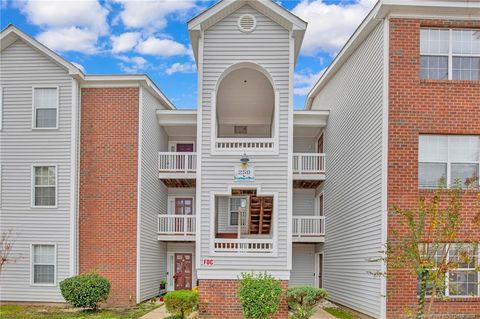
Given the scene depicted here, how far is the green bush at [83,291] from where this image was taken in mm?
16438

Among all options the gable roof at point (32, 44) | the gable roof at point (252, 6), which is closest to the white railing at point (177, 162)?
the gable roof at point (32, 44)

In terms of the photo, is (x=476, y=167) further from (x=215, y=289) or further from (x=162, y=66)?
(x=162, y=66)

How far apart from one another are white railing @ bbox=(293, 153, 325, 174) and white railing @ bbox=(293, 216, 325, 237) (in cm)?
199

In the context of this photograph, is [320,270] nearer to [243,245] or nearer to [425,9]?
[243,245]

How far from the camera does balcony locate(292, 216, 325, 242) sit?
20.6 m

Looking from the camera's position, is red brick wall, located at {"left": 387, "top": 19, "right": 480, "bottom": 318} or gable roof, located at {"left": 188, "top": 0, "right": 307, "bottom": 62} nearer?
red brick wall, located at {"left": 387, "top": 19, "right": 480, "bottom": 318}

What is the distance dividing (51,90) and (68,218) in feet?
16.8

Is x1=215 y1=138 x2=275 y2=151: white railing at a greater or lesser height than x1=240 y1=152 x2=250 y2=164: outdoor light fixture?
greater

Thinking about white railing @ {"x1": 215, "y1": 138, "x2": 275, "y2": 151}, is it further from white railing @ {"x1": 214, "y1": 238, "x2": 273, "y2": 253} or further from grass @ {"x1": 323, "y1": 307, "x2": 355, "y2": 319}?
grass @ {"x1": 323, "y1": 307, "x2": 355, "y2": 319}

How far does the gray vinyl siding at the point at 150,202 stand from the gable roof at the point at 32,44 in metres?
2.73

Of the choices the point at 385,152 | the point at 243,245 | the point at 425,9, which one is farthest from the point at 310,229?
the point at 425,9

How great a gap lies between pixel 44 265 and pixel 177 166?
6710 millimetres

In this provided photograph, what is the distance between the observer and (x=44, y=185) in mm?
19109

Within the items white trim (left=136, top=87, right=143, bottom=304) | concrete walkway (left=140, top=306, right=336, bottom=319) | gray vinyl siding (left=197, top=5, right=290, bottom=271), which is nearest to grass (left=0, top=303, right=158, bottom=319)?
concrete walkway (left=140, top=306, right=336, bottom=319)
